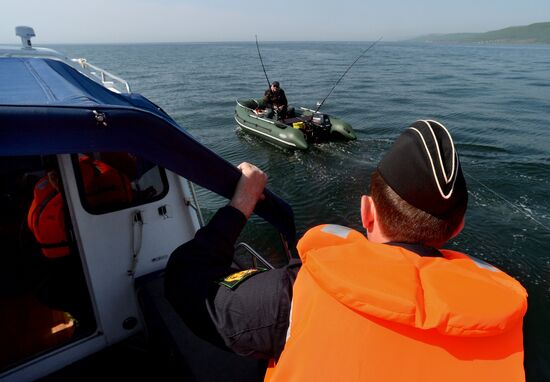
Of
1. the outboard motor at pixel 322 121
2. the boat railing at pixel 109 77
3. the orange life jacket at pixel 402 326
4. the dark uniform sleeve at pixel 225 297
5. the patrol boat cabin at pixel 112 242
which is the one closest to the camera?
the orange life jacket at pixel 402 326

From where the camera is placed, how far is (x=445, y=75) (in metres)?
29.3

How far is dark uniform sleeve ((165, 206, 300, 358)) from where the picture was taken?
1.17m

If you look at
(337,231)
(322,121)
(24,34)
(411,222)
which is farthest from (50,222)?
(322,121)

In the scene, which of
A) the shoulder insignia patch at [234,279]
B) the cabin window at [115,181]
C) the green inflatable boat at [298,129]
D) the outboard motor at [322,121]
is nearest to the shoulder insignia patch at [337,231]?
the shoulder insignia patch at [234,279]

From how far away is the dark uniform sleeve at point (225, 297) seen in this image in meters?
1.17

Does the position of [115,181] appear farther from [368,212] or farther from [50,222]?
[368,212]

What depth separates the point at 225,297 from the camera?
1251 mm

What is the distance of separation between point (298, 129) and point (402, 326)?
1053 centimetres

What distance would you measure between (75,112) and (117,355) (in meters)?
2.18

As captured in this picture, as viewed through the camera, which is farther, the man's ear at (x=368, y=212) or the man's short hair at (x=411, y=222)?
the man's ear at (x=368, y=212)

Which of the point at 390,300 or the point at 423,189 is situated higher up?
the point at 423,189

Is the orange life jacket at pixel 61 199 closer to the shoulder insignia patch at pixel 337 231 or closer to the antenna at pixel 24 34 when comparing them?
the shoulder insignia patch at pixel 337 231

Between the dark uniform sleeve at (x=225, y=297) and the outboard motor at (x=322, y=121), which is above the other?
the dark uniform sleeve at (x=225, y=297)

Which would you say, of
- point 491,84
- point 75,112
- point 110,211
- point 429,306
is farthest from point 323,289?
point 491,84
